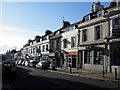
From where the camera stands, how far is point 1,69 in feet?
58.1

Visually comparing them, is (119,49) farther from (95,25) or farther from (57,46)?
(57,46)

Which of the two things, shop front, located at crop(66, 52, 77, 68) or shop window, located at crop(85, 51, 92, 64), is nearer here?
shop window, located at crop(85, 51, 92, 64)

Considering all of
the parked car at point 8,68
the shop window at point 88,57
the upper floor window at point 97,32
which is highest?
the upper floor window at point 97,32

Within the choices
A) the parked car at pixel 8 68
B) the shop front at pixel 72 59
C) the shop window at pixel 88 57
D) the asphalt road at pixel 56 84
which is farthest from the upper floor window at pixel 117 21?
the parked car at pixel 8 68

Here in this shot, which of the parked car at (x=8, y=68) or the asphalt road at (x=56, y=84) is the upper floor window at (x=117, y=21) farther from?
the parked car at (x=8, y=68)

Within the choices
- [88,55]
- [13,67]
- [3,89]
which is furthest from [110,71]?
[3,89]

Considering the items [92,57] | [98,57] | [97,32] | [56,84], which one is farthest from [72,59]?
[56,84]

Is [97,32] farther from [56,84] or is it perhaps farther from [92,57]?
[56,84]

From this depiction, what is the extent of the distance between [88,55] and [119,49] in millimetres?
6027

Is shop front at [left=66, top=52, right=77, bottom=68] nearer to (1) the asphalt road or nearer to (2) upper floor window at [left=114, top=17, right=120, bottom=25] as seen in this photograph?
(2) upper floor window at [left=114, top=17, right=120, bottom=25]

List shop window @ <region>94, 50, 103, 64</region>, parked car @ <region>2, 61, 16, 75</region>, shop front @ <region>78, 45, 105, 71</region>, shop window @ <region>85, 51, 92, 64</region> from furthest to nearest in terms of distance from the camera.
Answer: shop window @ <region>85, 51, 92, 64</region>, shop window @ <region>94, 50, 103, 64</region>, shop front @ <region>78, 45, 105, 71</region>, parked car @ <region>2, 61, 16, 75</region>

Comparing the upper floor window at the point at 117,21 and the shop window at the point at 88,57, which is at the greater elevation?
the upper floor window at the point at 117,21

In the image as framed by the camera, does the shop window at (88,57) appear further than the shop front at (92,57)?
Yes

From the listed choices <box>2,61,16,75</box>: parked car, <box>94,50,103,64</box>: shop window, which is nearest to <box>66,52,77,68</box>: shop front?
<box>94,50,103,64</box>: shop window
